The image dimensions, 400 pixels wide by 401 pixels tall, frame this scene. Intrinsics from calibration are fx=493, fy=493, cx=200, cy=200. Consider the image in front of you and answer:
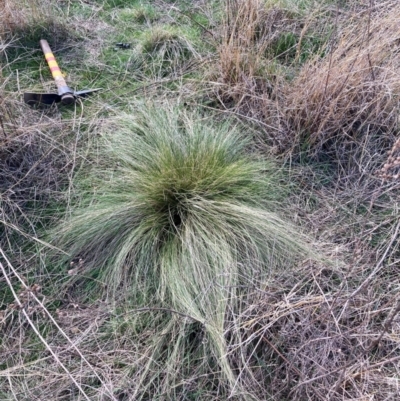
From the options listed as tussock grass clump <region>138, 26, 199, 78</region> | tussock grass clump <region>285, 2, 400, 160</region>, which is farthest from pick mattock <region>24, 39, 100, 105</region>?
tussock grass clump <region>285, 2, 400, 160</region>

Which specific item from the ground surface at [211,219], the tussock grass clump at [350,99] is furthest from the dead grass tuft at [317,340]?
the tussock grass clump at [350,99]

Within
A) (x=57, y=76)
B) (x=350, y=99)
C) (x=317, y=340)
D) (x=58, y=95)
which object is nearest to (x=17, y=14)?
(x=57, y=76)

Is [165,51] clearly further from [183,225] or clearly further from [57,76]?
[183,225]

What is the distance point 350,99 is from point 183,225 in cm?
101

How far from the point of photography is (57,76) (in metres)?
2.76

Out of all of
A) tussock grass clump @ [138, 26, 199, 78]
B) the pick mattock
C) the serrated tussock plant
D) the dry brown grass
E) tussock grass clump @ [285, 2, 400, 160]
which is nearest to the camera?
the serrated tussock plant

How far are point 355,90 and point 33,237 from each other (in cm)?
158

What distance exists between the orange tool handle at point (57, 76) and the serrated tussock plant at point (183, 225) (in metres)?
0.53

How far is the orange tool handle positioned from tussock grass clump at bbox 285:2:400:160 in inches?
45.7

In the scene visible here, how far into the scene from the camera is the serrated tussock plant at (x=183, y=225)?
1.82 m

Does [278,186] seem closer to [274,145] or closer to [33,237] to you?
[274,145]

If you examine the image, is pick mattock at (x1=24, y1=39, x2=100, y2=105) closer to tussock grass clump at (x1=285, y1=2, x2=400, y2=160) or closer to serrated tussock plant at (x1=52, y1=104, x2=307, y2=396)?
serrated tussock plant at (x1=52, y1=104, x2=307, y2=396)

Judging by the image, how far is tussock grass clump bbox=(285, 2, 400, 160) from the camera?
2293 mm

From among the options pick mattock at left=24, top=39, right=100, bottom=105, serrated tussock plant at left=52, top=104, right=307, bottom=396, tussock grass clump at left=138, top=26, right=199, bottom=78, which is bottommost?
serrated tussock plant at left=52, top=104, right=307, bottom=396
